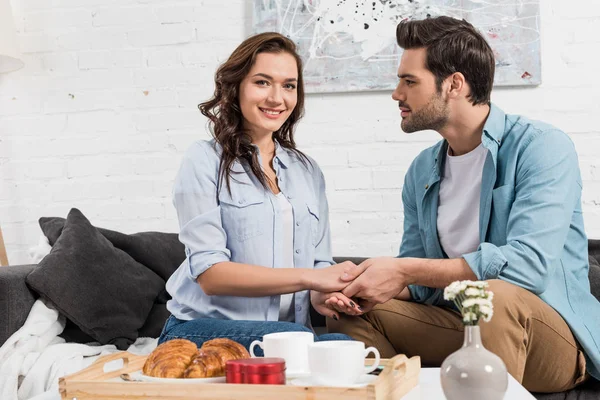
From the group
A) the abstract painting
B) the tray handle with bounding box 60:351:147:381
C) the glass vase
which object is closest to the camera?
the glass vase

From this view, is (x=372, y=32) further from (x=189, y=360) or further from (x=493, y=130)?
(x=189, y=360)

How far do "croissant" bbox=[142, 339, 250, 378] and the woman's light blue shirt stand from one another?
523 mm

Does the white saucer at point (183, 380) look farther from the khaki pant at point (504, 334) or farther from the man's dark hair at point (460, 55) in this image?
the man's dark hair at point (460, 55)

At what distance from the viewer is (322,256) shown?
2256 millimetres

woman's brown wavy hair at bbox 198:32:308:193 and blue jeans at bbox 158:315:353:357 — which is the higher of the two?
woman's brown wavy hair at bbox 198:32:308:193

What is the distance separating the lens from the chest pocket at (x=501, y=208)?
2.03 meters

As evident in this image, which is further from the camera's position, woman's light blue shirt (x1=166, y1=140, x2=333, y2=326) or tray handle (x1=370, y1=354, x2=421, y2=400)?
woman's light blue shirt (x1=166, y1=140, x2=333, y2=326)

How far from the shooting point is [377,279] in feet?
6.49

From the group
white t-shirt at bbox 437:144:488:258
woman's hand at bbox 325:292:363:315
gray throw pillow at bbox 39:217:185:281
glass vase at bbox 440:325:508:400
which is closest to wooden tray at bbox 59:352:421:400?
glass vase at bbox 440:325:508:400

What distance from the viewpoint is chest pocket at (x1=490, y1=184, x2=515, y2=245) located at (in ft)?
6.66

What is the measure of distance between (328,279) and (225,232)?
1.00 ft

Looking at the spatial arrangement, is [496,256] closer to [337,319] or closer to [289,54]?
[337,319]

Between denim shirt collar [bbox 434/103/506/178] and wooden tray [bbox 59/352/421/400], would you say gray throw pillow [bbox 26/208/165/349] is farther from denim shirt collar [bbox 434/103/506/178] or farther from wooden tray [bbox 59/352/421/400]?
denim shirt collar [bbox 434/103/506/178]

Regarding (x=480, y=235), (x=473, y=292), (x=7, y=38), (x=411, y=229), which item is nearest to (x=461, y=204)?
(x=480, y=235)
